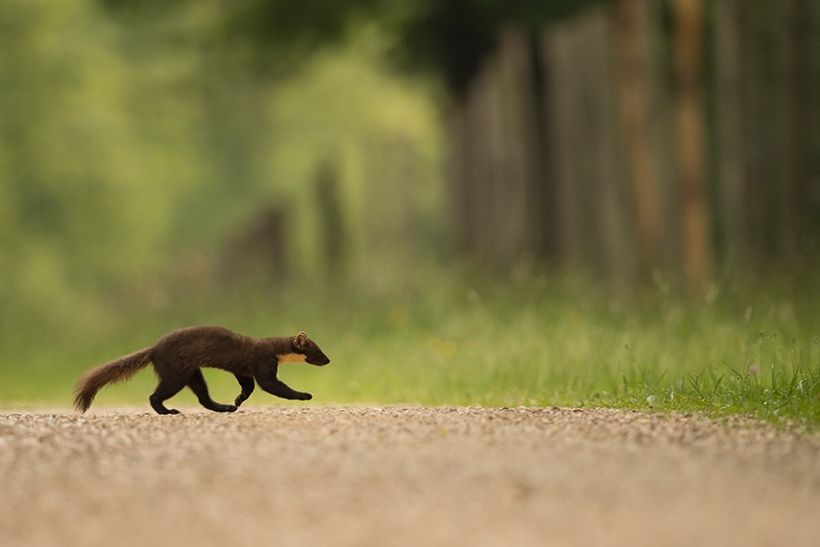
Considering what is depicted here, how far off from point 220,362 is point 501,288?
18.9ft

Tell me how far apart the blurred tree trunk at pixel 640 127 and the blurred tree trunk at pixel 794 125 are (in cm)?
127

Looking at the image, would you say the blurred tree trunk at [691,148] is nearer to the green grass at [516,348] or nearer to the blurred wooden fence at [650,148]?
the blurred wooden fence at [650,148]

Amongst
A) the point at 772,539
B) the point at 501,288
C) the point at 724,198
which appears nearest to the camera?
the point at 772,539

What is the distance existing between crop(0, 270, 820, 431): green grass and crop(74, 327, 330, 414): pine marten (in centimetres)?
148

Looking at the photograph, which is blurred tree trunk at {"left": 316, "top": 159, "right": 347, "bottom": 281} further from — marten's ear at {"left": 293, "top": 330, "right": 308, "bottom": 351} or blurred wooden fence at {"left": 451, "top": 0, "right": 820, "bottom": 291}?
marten's ear at {"left": 293, "top": 330, "right": 308, "bottom": 351}

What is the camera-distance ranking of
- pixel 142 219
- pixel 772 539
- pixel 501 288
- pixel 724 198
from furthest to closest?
1. pixel 142 219
2. pixel 501 288
3. pixel 724 198
4. pixel 772 539

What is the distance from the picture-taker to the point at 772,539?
10.4 ft

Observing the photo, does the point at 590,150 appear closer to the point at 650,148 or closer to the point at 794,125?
the point at 650,148

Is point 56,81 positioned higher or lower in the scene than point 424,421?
higher

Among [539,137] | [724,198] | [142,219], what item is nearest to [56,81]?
[142,219]

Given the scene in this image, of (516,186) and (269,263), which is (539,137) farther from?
(269,263)

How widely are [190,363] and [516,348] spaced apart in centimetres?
345

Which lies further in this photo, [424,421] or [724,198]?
[724,198]

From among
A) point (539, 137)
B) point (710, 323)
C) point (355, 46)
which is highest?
point (355, 46)
